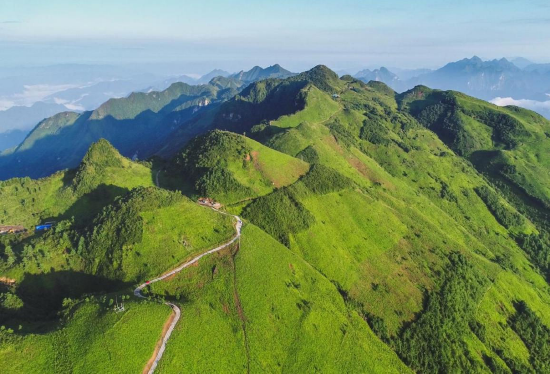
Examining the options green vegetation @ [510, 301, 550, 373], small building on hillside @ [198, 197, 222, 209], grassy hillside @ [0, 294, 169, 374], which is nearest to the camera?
grassy hillside @ [0, 294, 169, 374]

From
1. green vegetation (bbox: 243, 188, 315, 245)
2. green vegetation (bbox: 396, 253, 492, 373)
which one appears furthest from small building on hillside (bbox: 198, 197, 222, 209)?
green vegetation (bbox: 396, 253, 492, 373)

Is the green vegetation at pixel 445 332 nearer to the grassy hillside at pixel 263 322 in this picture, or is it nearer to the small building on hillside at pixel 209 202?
the grassy hillside at pixel 263 322

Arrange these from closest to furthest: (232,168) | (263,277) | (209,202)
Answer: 1. (263,277)
2. (209,202)
3. (232,168)

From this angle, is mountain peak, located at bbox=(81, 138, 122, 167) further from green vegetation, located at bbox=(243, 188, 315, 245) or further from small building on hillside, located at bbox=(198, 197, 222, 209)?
green vegetation, located at bbox=(243, 188, 315, 245)

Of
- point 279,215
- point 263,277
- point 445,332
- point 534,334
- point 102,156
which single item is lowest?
point 534,334

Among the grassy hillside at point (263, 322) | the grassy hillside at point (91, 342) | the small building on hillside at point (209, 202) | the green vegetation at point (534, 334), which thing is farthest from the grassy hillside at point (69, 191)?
the green vegetation at point (534, 334)

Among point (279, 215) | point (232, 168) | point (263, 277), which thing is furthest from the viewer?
point (232, 168)

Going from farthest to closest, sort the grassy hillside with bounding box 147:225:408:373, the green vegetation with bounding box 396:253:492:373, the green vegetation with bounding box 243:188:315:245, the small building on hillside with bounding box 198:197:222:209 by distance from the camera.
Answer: the small building on hillside with bounding box 198:197:222:209 → the green vegetation with bounding box 243:188:315:245 → the green vegetation with bounding box 396:253:492:373 → the grassy hillside with bounding box 147:225:408:373

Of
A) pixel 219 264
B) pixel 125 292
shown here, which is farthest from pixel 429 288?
pixel 125 292

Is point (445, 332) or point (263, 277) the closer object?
point (263, 277)

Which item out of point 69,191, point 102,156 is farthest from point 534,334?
point 102,156

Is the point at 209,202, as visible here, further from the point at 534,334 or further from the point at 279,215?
the point at 534,334

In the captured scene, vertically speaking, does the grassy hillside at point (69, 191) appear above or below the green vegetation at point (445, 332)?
above
